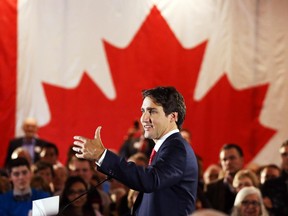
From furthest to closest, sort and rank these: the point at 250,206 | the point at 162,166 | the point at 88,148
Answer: the point at 250,206
the point at 162,166
the point at 88,148

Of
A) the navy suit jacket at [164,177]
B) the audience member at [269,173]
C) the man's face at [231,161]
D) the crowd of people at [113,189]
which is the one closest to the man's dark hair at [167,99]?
the navy suit jacket at [164,177]

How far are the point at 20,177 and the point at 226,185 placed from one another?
65.1 inches

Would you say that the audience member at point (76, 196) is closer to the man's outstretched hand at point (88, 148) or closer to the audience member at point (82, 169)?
the audience member at point (82, 169)

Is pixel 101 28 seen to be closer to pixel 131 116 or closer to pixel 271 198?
pixel 131 116

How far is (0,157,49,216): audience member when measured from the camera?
19.1 feet

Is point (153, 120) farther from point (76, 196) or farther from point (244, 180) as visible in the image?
point (244, 180)

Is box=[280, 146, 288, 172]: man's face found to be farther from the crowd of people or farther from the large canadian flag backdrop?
the large canadian flag backdrop

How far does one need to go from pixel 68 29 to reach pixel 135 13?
76cm

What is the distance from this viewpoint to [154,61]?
1011cm

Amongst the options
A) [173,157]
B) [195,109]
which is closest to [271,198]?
[173,157]

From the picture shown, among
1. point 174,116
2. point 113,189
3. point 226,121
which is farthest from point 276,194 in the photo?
point 226,121

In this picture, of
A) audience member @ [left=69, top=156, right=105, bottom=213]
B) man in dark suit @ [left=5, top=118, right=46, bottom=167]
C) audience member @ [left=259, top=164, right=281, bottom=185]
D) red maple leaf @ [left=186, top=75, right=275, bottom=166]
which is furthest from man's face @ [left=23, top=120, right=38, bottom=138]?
audience member @ [left=259, top=164, right=281, bottom=185]

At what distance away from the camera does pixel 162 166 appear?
3453 millimetres

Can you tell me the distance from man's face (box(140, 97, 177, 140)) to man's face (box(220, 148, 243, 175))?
3484 millimetres
